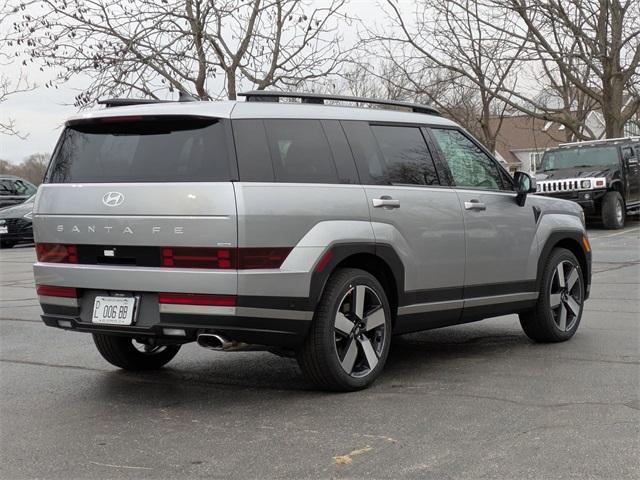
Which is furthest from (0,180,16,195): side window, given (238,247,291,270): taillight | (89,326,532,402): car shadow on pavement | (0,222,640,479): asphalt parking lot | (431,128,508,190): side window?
(238,247,291,270): taillight

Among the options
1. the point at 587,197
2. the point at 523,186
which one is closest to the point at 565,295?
the point at 523,186

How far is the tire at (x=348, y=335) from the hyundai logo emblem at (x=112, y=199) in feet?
4.39

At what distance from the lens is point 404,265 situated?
580cm

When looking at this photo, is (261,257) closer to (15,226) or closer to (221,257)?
(221,257)

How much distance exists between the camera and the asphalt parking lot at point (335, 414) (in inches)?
163

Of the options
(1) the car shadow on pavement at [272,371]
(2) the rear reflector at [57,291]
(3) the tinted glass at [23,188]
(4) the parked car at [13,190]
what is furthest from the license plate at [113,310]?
(3) the tinted glass at [23,188]

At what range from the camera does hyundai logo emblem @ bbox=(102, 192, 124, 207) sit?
203 inches

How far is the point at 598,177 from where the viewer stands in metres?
20.3

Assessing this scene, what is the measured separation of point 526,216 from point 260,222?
2779mm

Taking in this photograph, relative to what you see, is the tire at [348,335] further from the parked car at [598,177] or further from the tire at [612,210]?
the tire at [612,210]

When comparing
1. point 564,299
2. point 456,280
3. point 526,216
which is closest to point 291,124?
point 456,280

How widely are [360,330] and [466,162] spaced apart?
1.84 meters

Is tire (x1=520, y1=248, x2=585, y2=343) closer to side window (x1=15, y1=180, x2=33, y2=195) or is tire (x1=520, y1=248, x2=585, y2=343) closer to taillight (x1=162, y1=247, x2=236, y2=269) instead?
taillight (x1=162, y1=247, x2=236, y2=269)

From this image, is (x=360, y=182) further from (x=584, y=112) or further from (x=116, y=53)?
(x=584, y=112)
